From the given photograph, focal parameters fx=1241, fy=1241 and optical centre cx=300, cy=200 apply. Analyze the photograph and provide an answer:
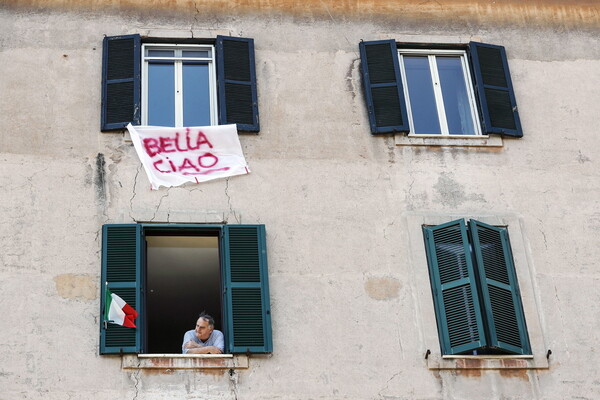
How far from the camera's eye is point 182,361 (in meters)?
13.0

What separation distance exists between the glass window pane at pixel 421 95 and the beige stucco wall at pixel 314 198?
47 centimetres

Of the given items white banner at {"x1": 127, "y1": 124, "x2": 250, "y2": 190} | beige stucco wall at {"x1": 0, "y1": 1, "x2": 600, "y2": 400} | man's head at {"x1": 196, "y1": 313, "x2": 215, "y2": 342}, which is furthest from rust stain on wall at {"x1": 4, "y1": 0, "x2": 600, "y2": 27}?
man's head at {"x1": 196, "y1": 313, "x2": 215, "y2": 342}

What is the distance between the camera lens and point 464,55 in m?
16.1

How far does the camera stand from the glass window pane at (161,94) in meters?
15.1

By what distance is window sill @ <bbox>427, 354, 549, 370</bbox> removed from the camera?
43.7ft

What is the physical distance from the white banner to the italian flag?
1539 mm

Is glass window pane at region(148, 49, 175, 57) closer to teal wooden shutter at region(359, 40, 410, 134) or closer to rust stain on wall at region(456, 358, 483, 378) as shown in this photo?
teal wooden shutter at region(359, 40, 410, 134)

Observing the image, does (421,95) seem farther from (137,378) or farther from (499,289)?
(137,378)

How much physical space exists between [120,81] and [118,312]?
10.5ft

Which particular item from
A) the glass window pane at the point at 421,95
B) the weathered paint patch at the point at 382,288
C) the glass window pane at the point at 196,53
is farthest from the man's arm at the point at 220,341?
the glass window pane at the point at 196,53

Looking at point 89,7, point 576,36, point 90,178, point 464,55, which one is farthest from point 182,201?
point 576,36

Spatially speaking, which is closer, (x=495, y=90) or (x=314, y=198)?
(x=314, y=198)

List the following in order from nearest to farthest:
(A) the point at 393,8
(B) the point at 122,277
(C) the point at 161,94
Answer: (B) the point at 122,277 < (C) the point at 161,94 < (A) the point at 393,8

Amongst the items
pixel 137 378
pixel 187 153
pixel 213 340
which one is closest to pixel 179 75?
pixel 187 153
